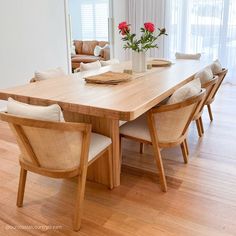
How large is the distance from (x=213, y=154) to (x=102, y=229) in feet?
4.61

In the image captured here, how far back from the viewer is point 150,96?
1.84m

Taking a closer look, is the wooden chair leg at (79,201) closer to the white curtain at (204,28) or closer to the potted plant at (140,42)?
the potted plant at (140,42)

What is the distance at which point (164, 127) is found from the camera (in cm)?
193

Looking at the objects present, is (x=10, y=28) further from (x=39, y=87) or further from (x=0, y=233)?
(x=0, y=233)

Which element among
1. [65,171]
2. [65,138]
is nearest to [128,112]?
[65,138]

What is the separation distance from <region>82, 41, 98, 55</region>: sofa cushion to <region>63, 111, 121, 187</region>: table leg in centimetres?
563

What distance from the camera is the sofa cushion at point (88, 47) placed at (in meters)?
7.52

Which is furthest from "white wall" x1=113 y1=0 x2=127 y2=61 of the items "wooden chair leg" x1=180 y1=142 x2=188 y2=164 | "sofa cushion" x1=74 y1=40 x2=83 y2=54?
"wooden chair leg" x1=180 y1=142 x2=188 y2=164

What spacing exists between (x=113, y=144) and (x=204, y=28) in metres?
4.59

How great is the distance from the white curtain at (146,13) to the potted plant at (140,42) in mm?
3518

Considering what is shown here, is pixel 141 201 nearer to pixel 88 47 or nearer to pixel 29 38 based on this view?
pixel 29 38

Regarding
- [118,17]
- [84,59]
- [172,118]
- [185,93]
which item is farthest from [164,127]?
[84,59]

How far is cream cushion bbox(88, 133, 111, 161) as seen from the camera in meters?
1.73

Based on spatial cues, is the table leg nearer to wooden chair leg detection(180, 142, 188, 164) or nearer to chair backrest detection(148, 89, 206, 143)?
chair backrest detection(148, 89, 206, 143)
